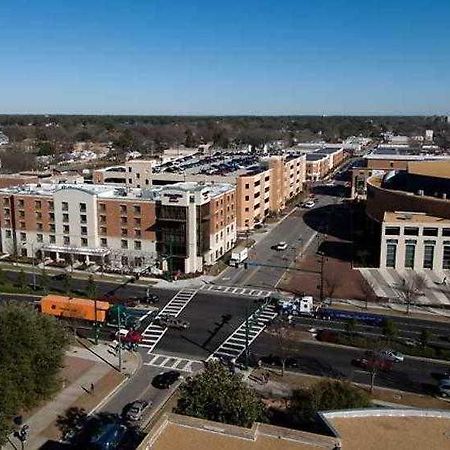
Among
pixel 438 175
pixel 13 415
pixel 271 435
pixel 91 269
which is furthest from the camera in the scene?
pixel 438 175

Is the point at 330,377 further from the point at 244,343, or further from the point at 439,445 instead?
the point at 439,445

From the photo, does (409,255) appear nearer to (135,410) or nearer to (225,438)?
(135,410)

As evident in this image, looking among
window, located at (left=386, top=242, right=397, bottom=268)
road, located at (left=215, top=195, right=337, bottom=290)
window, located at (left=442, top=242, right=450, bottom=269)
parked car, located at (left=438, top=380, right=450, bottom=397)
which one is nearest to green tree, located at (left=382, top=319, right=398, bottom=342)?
parked car, located at (left=438, top=380, right=450, bottom=397)

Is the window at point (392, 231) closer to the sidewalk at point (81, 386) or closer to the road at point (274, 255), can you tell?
the road at point (274, 255)

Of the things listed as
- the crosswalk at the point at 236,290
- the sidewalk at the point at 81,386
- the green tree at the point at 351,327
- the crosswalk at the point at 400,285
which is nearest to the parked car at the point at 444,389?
the green tree at the point at 351,327

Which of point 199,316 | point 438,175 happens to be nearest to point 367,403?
point 199,316

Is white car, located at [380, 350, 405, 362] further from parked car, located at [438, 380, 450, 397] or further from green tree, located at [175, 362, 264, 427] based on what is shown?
green tree, located at [175, 362, 264, 427]

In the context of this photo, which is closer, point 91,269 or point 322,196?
point 91,269
